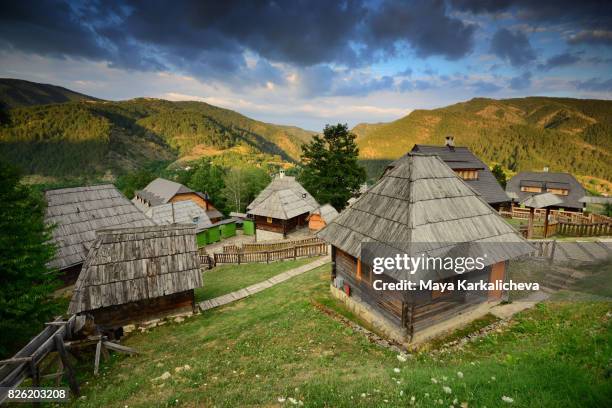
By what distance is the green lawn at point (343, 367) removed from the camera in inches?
207

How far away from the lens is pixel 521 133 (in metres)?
128

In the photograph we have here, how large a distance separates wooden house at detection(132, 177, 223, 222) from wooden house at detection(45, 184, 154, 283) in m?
23.5

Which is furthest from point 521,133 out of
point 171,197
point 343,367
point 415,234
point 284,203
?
point 343,367

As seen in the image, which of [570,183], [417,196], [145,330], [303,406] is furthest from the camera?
[570,183]

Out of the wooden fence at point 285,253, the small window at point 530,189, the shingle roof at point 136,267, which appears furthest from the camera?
the small window at point 530,189

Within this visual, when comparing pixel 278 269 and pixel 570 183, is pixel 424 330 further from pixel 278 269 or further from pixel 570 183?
pixel 570 183

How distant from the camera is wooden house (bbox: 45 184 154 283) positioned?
17086 mm

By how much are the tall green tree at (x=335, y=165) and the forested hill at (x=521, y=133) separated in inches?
3938

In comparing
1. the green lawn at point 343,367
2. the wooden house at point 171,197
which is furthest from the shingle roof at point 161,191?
the green lawn at point 343,367

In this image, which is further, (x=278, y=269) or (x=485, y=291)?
(x=278, y=269)

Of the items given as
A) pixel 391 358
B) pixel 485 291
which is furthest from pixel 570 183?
pixel 391 358

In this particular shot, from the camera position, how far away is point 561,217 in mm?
25047

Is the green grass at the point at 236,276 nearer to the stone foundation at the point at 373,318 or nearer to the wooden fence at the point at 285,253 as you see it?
the wooden fence at the point at 285,253

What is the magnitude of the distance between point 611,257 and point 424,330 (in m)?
12.3
